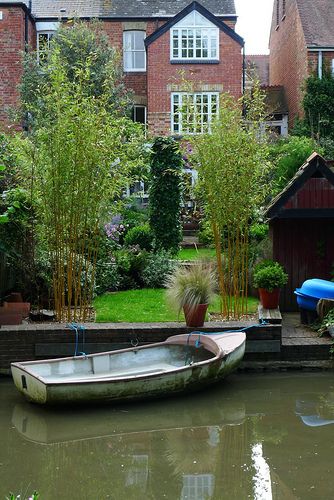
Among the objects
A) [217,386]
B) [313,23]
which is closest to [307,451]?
[217,386]

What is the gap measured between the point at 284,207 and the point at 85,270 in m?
3.95

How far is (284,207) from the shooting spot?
14008 mm

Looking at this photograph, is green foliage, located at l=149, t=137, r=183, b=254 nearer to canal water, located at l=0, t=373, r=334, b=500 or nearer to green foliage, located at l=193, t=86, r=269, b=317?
green foliage, located at l=193, t=86, r=269, b=317

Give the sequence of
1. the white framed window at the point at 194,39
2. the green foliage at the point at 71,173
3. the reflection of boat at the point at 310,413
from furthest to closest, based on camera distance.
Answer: the white framed window at the point at 194,39
the green foliage at the point at 71,173
the reflection of boat at the point at 310,413

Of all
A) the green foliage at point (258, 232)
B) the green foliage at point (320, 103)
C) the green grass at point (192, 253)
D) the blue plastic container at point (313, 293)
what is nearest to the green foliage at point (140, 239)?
the green grass at point (192, 253)

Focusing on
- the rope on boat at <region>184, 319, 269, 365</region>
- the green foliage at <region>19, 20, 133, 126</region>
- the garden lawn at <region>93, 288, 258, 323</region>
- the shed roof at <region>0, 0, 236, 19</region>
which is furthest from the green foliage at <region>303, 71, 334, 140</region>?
the rope on boat at <region>184, 319, 269, 365</region>

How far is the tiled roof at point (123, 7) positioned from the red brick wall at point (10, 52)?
2.24 m

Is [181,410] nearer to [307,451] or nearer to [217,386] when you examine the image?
[217,386]

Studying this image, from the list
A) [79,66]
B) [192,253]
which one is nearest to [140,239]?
[192,253]

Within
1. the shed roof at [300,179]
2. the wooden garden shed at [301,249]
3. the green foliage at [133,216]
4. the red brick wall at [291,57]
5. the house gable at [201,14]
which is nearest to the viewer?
the shed roof at [300,179]

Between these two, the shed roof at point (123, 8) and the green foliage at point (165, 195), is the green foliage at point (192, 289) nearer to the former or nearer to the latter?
the green foliage at point (165, 195)

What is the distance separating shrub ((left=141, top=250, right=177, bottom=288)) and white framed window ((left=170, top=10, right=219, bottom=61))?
15318mm

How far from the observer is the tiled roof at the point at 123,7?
31.5 m

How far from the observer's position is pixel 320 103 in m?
29.8
